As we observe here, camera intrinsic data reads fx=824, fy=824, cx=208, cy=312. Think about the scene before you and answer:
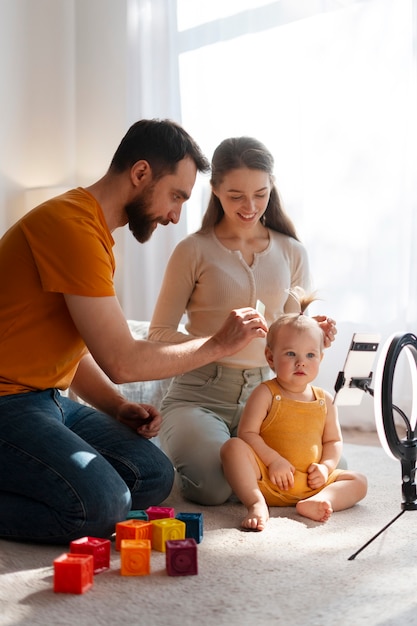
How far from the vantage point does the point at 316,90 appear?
3338 millimetres

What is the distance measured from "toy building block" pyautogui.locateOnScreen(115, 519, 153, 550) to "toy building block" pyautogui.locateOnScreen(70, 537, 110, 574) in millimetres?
111

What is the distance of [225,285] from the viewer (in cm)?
231

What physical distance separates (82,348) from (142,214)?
0.35 metres

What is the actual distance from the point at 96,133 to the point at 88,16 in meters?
0.58

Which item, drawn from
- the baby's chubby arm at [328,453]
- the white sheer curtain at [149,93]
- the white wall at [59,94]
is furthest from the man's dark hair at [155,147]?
the white wall at [59,94]

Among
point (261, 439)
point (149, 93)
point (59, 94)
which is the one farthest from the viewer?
point (59, 94)

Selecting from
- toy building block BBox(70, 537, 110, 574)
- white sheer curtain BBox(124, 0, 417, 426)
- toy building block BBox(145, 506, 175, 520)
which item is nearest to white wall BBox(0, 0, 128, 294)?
→ white sheer curtain BBox(124, 0, 417, 426)

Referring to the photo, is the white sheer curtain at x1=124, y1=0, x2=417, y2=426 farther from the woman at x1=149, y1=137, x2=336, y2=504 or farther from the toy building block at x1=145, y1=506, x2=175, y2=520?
the toy building block at x1=145, y1=506, x2=175, y2=520

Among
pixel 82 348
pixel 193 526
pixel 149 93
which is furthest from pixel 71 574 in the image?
pixel 149 93

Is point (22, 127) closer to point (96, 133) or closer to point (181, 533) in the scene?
point (96, 133)

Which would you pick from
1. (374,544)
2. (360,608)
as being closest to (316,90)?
(374,544)

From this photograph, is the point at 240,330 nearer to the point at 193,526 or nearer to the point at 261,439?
the point at 261,439

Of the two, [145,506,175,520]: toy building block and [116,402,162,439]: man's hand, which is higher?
[116,402,162,439]: man's hand

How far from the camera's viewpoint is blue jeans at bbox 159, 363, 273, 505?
2.07 m
